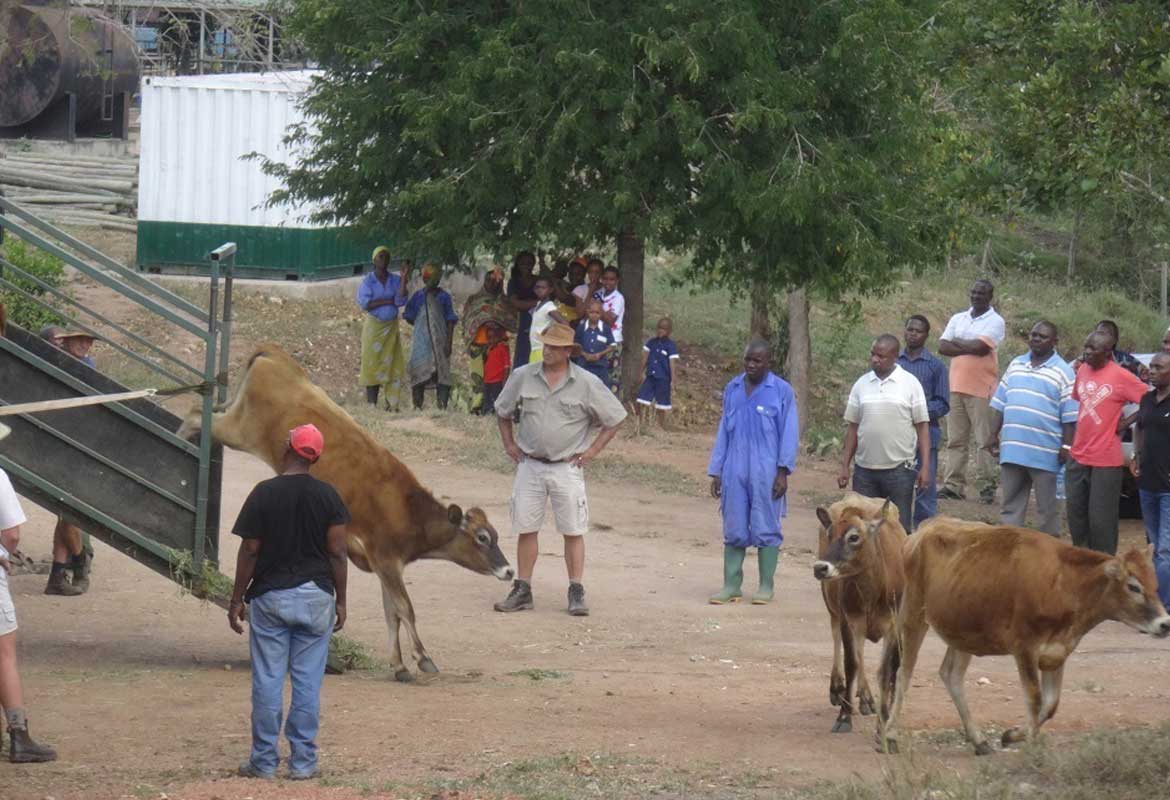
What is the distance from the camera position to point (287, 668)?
26.3 feet

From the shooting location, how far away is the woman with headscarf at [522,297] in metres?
20.0

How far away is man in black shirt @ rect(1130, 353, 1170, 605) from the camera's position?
11.8 meters

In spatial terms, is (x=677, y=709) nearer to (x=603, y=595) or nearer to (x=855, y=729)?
(x=855, y=729)

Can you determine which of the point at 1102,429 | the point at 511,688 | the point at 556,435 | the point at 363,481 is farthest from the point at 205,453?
the point at 1102,429

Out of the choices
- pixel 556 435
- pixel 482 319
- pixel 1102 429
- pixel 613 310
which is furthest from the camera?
pixel 482 319

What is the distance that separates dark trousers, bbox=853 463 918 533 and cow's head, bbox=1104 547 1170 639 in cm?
443

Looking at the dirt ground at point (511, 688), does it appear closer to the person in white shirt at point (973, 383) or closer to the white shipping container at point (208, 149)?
the person in white shirt at point (973, 383)

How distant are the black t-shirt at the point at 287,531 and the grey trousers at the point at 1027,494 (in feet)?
24.4

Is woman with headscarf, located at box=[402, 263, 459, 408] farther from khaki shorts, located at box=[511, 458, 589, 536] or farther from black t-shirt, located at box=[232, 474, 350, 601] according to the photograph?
black t-shirt, located at box=[232, 474, 350, 601]

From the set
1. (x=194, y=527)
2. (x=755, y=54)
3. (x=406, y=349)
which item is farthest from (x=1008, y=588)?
(x=406, y=349)

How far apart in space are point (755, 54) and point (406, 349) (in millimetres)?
7902

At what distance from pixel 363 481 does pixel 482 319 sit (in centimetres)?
953

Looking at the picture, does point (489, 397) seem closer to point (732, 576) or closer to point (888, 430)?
point (732, 576)

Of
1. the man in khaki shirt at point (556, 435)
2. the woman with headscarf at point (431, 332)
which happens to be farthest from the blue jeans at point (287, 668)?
the woman with headscarf at point (431, 332)
